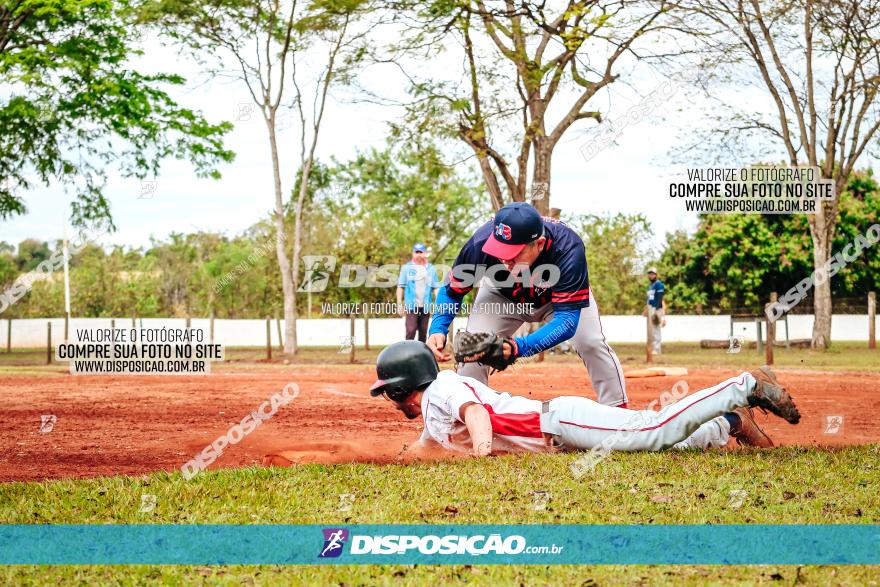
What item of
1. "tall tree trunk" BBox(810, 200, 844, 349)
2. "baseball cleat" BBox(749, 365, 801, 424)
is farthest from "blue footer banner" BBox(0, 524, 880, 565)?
"tall tree trunk" BBox(810, 200, 844, 349)

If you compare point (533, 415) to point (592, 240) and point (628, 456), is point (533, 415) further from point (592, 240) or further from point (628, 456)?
point (592, 240)

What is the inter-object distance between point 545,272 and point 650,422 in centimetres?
148

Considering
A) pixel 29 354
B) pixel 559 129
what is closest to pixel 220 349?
pixel 29 354

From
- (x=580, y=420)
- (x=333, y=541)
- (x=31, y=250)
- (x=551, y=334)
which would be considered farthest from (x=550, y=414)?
(x=31, y=250)

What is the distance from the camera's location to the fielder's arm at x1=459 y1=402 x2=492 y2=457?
654 cm

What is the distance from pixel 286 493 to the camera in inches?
222

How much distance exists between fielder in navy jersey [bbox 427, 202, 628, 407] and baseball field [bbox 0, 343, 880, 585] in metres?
1.07

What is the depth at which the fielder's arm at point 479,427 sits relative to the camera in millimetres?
6543

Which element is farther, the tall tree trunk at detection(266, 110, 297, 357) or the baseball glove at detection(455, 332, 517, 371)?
the tall tree trunk at detection(266, 110, 297, 357)

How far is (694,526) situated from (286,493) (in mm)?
2424

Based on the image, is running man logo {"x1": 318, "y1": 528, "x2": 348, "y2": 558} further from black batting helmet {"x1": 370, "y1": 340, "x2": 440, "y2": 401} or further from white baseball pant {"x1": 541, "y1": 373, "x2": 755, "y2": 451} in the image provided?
white baseball pant {"x1": 541, "y1": 373, "x2": 755, "y2": 451}

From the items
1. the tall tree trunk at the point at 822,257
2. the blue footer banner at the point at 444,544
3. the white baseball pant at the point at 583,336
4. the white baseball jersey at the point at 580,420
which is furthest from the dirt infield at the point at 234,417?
the tall tree trunk at the point at 822,257

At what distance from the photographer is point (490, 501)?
5309mm

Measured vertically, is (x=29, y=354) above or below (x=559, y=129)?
below
